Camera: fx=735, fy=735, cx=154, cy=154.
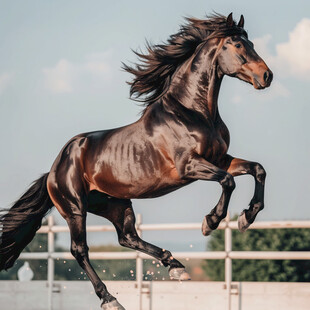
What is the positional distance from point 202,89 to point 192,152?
58 centimetres

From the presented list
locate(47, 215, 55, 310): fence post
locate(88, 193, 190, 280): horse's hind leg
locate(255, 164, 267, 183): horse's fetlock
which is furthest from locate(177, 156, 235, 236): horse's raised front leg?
locate(47, 215, 55, 310): fence post

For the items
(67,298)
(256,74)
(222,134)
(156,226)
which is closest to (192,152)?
(222,134)

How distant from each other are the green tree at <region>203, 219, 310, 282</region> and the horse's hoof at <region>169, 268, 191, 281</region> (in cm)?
2710

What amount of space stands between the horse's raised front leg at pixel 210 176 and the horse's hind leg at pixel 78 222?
122 cm

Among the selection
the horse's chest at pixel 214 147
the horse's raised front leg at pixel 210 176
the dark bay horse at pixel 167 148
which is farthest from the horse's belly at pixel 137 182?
the horse's chest at pixel 214 147

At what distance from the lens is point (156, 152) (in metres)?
6.16

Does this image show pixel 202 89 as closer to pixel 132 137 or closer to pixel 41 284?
pixel 132 137

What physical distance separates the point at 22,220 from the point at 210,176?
2.46 meters

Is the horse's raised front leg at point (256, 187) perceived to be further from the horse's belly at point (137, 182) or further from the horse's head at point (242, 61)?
the horse's head at point (242, 61)

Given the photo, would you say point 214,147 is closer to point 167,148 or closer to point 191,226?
point 167,148

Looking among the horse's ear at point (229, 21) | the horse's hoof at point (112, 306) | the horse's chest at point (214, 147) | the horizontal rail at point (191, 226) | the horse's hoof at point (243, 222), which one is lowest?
the horse's hoof at point (112, 306)

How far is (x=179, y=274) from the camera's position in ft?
20.8

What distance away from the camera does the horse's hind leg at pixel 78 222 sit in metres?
6.67

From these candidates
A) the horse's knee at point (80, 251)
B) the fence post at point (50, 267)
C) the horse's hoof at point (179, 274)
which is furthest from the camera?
the fence post at point (50, 267)
